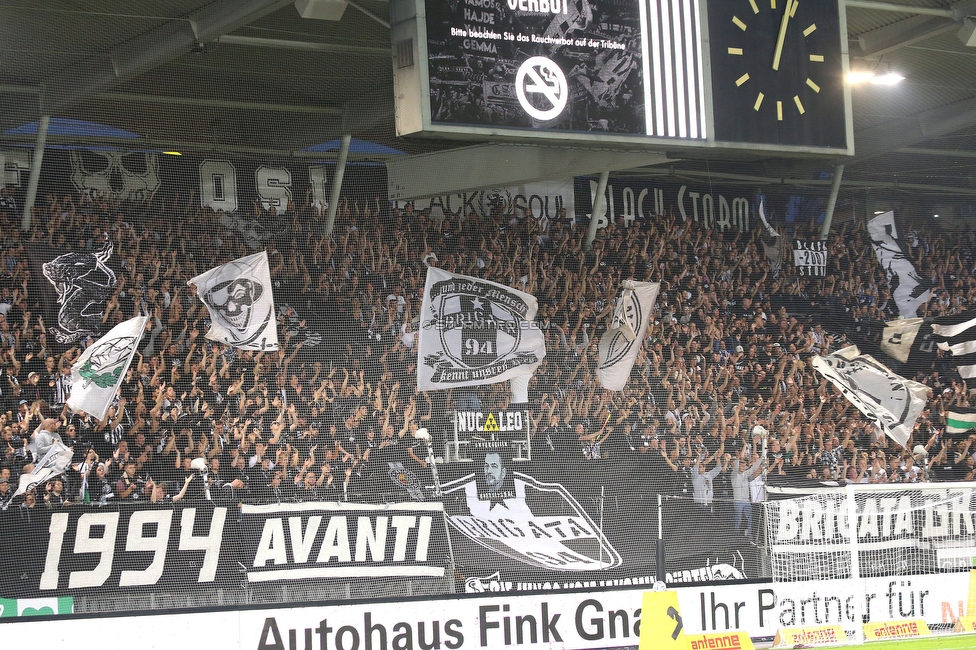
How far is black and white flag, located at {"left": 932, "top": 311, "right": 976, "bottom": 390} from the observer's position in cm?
1328

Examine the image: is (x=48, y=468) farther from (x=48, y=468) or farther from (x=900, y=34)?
(x=900, y=34)

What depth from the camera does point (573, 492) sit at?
1100cm

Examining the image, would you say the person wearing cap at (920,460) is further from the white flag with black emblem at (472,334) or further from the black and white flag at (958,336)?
the white flag with black emblem at (472,334)

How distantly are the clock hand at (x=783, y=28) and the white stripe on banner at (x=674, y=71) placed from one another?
61 cm

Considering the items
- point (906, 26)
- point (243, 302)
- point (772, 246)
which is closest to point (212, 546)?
point (243, 302)

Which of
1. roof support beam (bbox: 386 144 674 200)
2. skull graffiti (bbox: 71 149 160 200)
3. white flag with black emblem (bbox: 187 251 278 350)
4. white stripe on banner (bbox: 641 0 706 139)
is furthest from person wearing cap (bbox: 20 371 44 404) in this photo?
white stripe on banner (bbox: 641 0 706 139)

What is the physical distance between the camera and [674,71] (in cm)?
809

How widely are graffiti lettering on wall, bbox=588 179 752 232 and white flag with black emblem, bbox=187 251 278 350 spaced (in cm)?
422

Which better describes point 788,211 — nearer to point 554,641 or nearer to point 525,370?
point 525,370

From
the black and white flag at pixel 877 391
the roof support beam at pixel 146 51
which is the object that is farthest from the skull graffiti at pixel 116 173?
the black and white flag at pixel 877 391

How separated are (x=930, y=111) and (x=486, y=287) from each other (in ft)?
18.7

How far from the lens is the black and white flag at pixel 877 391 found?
12.3m

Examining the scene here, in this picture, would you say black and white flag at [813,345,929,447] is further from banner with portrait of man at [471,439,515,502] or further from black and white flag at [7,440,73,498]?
black and white flag at [7,440,73,498]

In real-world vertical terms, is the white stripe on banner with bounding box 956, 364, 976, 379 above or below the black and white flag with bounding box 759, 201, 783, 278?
below
